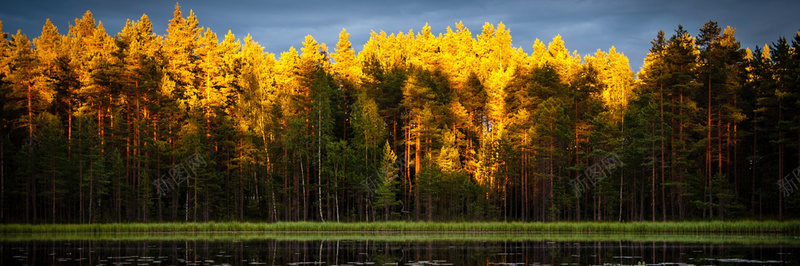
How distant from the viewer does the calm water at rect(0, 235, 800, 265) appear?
2612cm

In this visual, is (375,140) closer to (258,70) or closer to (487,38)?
(258,70)

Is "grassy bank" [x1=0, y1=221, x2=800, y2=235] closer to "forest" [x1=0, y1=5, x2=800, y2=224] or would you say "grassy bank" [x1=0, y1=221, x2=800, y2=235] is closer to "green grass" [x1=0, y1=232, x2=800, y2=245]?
"green grass" [x1=0, y1=232, x2=800, y2=245]

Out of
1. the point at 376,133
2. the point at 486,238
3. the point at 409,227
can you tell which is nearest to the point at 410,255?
the point at 486,238

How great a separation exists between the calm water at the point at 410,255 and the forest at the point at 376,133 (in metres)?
25.8

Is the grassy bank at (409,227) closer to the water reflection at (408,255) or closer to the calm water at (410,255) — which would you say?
the calm water at (410,255)

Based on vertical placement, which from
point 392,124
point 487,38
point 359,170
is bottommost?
point 359,170

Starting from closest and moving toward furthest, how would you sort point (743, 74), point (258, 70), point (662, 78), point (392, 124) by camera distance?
point (662, 78), point (743, 74), point (258, 70), point (392, 124)

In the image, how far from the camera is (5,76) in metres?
68.8

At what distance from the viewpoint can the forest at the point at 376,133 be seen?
5875 centimetres

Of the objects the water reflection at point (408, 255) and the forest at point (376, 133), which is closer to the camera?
the water reflection at point (408, 255)

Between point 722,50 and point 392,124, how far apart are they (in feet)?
118

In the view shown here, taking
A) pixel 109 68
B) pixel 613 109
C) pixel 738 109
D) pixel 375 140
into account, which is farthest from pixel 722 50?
pixel 109 68

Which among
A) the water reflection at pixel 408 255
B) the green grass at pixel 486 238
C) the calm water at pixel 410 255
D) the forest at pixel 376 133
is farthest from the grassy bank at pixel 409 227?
the water reflection at pixel 408 255

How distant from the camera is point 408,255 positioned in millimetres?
30219
